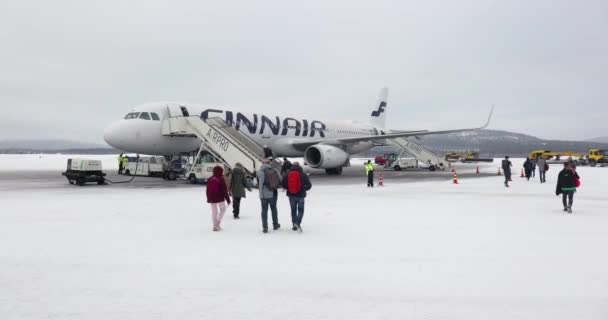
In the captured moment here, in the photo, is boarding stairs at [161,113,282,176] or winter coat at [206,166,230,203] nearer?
winter coat at [206,166,230,203]

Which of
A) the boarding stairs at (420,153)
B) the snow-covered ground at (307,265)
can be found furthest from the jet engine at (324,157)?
the snow-covered ground at (307,265)

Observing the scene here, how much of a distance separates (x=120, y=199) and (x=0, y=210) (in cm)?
337

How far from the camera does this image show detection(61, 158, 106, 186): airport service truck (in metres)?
20.0

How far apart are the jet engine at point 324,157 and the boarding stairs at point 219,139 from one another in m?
4.36

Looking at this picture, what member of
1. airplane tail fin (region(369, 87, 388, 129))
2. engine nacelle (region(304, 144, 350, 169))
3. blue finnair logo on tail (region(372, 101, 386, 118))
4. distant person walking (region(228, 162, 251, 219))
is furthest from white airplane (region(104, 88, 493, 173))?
distant person walking (region(228, 162, 251, 219))

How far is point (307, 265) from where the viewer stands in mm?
6301

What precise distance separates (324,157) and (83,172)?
12.3 m

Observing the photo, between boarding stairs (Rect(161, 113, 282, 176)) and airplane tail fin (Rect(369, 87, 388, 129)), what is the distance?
66.5 feet

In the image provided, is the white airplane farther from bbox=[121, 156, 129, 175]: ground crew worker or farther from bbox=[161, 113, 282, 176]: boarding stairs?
bbox=[121, 156, 129, 175]: ground crew worker

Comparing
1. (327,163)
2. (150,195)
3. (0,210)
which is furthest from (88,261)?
(327,163)

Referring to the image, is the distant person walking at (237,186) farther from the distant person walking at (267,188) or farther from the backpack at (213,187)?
the distant person walking at (267,188)

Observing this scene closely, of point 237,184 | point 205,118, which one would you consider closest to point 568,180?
point 237,184

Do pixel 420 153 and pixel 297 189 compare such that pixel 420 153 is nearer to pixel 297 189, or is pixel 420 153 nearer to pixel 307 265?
pixel 297 189

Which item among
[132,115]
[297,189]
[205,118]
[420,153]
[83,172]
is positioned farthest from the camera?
[420,153]
